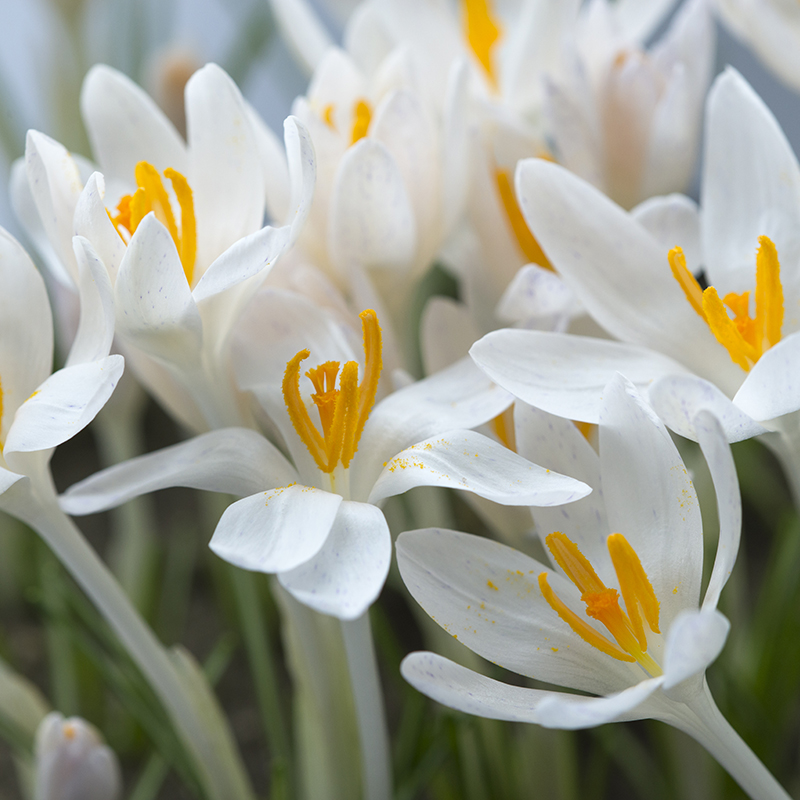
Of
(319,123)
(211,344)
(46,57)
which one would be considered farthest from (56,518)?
(46,57)

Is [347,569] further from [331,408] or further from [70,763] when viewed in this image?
[70,763]

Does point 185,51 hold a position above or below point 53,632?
above

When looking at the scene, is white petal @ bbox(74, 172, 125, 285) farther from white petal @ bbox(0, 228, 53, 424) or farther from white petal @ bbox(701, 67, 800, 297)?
white petal @ bbox(701, 67, 800, 297)

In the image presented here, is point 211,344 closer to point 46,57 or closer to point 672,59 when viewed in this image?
point 672,59

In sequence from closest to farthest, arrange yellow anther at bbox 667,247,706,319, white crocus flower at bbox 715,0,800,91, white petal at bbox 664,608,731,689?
white petal at bbox 664,608,731,689 → yellow anther at bbox 667,247,706,319 → white crocus flower at bbox 715,0,800,91

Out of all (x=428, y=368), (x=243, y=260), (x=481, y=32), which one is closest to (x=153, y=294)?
(x=243, y=260)

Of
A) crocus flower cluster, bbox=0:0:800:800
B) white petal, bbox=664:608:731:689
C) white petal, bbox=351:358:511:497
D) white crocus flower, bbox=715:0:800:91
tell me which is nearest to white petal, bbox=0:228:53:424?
crocus flower cluster, bbox=0:0:800:800
